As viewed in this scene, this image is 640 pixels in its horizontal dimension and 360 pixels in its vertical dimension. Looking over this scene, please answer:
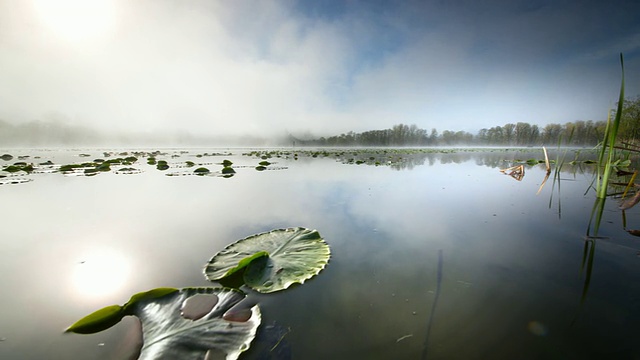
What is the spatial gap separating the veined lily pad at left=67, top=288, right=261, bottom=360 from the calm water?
0.07m

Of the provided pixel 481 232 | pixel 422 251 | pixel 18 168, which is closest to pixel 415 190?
pixel 481 232

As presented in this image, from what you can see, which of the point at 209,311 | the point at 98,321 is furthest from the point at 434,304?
the point at 98,321

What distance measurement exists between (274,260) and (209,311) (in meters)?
0.64

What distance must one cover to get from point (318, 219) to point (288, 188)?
230 cm

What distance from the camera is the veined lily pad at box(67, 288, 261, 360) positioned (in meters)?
1.04

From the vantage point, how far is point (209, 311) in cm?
126

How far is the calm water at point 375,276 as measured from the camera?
3.61ft

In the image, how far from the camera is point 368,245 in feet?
7.31

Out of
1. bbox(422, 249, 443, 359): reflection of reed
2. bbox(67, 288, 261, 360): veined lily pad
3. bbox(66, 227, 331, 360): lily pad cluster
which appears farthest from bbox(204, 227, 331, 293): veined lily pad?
bbox(422, 249, 443, 359): reflection of reed

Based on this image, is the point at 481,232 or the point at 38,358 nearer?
the point at 38,358

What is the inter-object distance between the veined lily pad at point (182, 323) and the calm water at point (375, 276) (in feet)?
0.24

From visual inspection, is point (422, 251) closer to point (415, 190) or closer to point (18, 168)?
point (415, 190)

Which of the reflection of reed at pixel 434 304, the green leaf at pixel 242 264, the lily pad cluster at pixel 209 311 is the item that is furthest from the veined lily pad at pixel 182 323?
the reflection of reed at pixel 434 304

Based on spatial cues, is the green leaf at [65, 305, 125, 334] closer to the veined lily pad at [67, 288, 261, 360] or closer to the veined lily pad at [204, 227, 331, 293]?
the veined lily pad at [67, 288, 261, 360]
